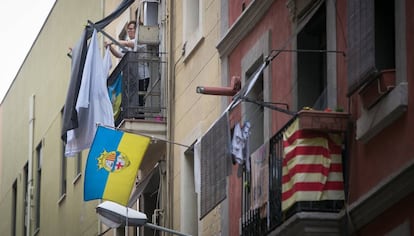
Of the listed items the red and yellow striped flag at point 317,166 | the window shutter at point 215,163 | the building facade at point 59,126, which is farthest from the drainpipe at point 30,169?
the red and yellow striped flag at point 317,166

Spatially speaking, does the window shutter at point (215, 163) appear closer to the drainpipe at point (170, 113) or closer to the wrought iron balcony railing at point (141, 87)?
the drainpipe at point (170, 113)

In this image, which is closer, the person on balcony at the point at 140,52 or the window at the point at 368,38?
the window at the point at 368,38

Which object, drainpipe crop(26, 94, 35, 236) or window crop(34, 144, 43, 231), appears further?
drainpipe crop(26, 94, 35, 236)

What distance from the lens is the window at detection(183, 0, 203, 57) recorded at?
26.6 meters

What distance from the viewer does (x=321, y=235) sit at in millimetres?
17328

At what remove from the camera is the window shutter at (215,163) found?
20.4 m

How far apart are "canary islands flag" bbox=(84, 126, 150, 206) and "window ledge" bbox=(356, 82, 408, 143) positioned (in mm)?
9642

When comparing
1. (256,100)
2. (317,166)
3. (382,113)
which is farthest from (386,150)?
(256,100)

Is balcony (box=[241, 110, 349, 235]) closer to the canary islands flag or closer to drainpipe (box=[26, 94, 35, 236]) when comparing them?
the canary islands flag

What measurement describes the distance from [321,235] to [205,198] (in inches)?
170

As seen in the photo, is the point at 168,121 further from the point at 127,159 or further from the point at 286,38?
the point at 286,38

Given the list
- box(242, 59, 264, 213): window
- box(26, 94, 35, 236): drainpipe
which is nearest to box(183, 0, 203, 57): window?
box(242, 59, 264, 213): window

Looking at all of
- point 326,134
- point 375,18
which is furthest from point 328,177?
point 375,18

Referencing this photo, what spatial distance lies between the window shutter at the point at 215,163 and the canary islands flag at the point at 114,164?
180 inches
